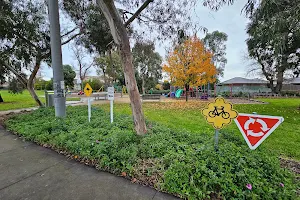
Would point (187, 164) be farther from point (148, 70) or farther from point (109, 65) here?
point (148, 70)

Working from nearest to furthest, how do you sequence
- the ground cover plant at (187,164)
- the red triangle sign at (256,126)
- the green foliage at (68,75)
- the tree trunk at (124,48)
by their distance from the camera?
1. the ground cover plant at (187,164)
2. the red triangle sign at (256,126)
3. the tree trunk at (124,48)
4. the green foliage at (68,75)

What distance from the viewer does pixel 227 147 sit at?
267cm

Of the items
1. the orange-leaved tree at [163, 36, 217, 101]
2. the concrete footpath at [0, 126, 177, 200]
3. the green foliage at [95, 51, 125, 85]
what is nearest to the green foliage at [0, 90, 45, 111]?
the concrete footpath at [0, 126, 177, 200]

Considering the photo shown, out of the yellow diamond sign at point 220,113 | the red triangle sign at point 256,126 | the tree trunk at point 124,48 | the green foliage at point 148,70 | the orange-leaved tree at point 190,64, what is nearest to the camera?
the red triangle sign at point 256,126

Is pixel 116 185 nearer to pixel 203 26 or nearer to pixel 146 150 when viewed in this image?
pixel 146 150

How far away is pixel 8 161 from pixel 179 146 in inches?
130

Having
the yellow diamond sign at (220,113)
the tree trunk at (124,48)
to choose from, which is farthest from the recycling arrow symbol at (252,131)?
the tree trunk at (124,48)

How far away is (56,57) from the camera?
5375mm

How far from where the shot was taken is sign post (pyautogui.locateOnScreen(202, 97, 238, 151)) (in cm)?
247

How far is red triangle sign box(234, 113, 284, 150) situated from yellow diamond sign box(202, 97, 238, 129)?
145mm

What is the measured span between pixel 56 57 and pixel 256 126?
6152 mm

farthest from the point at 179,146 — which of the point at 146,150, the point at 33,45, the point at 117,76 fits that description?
the point at 117,76

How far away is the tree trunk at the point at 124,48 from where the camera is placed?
3422 mm

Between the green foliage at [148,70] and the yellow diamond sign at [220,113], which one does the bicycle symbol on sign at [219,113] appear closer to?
the yellow diamond sign at [220,113]
